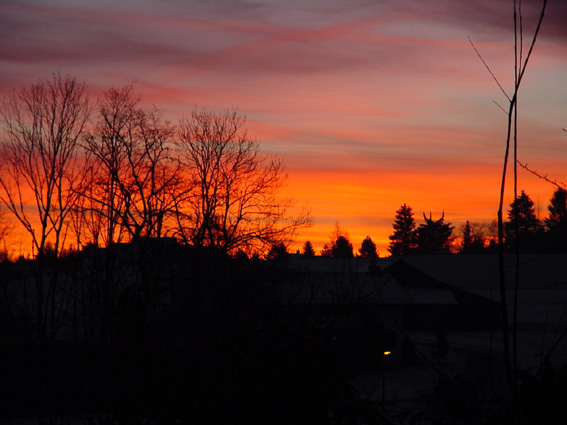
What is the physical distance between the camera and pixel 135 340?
5078 mm

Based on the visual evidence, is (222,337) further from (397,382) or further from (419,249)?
(419,249)

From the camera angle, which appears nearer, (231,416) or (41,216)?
(231,416)

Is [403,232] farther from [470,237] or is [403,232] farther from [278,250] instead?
[278,250]

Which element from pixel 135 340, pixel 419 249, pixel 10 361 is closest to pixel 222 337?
pixel 135 340

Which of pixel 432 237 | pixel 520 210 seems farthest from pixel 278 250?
pixel 432 237

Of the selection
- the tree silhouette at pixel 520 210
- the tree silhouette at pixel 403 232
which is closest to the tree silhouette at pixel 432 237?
the tree silhouette at pixel 403 232

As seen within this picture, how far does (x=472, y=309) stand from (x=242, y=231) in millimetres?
22989

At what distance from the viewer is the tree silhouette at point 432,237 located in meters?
111

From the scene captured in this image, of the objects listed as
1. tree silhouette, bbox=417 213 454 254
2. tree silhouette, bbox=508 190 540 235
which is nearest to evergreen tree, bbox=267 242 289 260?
tree silhouette, bbox=508 190 540 235

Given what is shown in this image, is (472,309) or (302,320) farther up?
(302,320)

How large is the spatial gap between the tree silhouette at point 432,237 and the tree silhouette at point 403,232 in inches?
102

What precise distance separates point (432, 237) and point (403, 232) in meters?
8.64

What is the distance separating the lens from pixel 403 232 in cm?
12081

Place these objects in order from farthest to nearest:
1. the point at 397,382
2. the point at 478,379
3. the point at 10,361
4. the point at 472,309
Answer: the point at 472,309 < the point at 397,382 < the point at 10,361 < the point at 478,379
